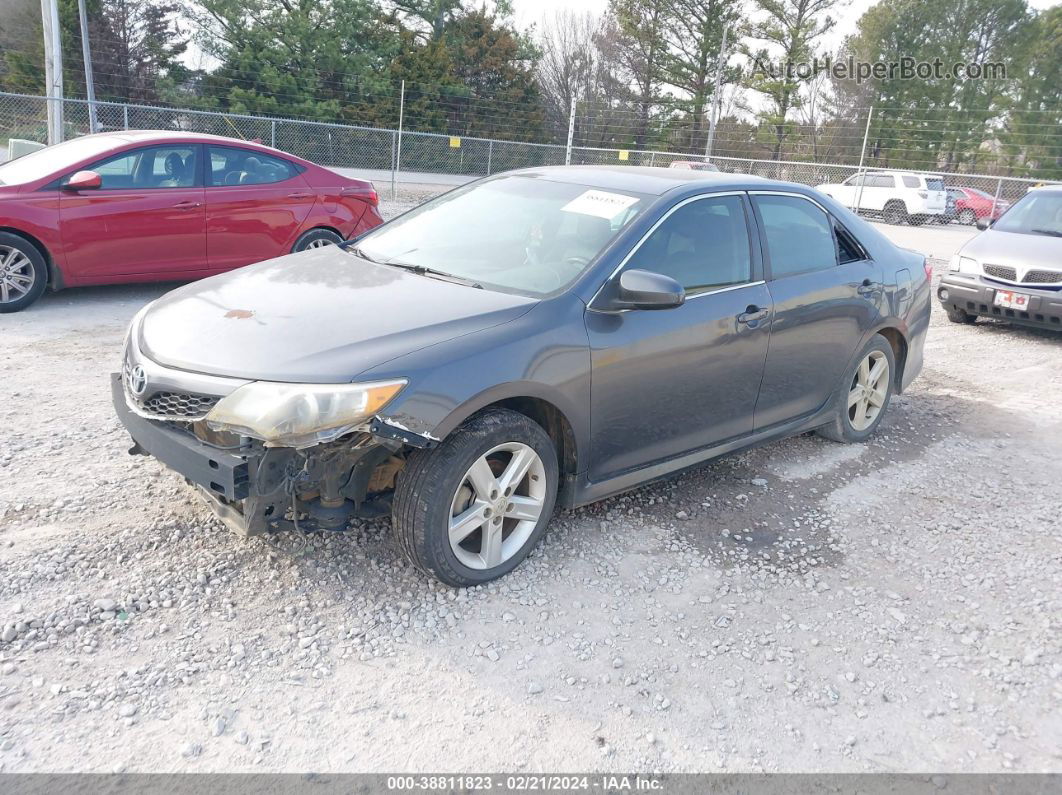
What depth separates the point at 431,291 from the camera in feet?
11.7

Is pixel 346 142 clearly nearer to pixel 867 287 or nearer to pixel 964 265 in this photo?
pixel 964 265

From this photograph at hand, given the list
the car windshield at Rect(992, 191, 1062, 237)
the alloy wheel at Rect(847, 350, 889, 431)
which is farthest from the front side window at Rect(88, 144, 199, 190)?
the car windshield at Rect(992, 191, 1062, 237)

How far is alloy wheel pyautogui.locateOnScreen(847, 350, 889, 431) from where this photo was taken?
16.9 ft

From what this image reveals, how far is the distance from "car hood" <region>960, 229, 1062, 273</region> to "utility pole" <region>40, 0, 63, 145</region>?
12.5 meters

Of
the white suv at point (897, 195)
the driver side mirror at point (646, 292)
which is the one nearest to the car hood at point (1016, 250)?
the driver side mirror at point (646, 292)

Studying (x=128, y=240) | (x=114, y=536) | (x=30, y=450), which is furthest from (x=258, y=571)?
(x=128, y=240)

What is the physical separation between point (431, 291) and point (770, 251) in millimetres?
1855

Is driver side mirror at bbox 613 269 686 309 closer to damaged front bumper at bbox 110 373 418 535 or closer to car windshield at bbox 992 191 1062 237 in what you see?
damaged front bumper at bbox 110 373 418 535

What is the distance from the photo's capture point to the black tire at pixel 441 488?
3072mm

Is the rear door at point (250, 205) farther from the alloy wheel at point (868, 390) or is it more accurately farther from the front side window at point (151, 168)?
the alloy wheel at point (868, 390)

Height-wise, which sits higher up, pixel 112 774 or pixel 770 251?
pixel 770 251

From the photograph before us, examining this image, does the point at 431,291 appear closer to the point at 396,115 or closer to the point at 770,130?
the point at 396,115

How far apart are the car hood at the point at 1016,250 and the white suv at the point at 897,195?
593 inches

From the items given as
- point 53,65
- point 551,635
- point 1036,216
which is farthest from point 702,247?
point 53,65
